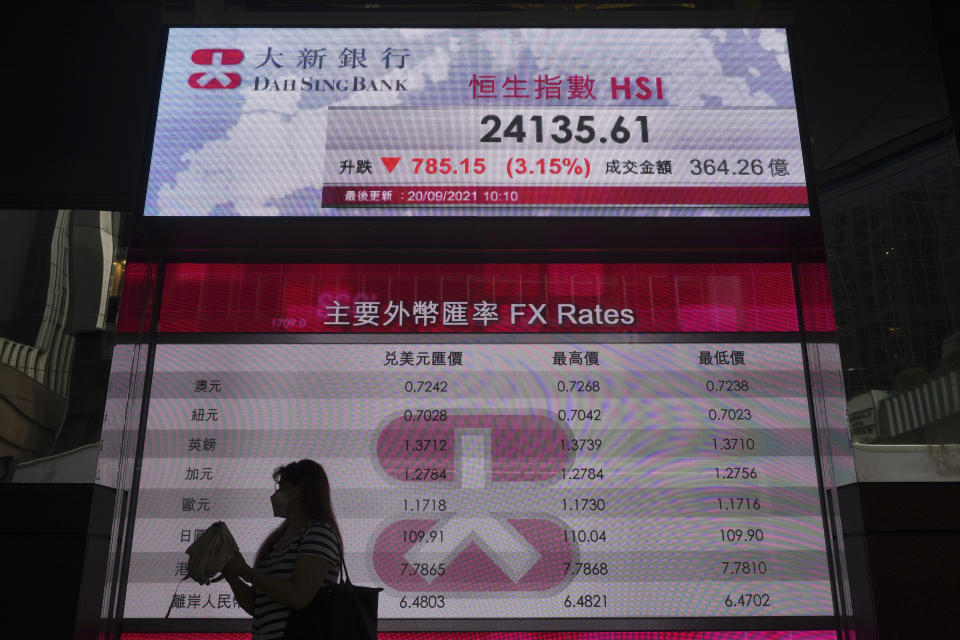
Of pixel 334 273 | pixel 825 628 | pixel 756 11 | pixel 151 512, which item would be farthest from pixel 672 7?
pixel 151 512

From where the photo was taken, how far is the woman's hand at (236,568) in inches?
101

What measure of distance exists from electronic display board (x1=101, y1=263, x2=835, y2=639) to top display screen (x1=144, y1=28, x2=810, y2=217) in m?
0.42

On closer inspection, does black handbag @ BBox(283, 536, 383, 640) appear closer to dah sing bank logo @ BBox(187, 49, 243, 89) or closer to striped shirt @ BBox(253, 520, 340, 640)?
striped shirt @ BBox(253, 520, 340, 640)

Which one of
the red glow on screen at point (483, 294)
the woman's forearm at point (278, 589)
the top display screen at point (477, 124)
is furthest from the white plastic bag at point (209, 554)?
the top display screen at point (477, 124)

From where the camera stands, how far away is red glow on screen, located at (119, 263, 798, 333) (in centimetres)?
405

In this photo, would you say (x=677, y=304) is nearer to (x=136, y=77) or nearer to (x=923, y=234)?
(x=923, y=234)

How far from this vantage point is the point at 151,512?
3.76m

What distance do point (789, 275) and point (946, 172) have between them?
94cm

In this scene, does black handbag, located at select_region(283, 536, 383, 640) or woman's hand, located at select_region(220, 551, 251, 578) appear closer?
black handbag, located at select_region(283, 536, 383, 640)

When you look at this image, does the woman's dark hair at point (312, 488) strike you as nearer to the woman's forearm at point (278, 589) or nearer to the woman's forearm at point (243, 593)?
the woman's forearm at point (243, 593)

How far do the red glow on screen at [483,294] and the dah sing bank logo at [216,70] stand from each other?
3.20ft

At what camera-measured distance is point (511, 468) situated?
3832 millimetres

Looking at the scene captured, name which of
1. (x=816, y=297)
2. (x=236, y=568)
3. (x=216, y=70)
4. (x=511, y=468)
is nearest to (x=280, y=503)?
(x=236, y=568)

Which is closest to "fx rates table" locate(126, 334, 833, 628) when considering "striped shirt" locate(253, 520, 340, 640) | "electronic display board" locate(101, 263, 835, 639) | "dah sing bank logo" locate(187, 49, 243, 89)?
"electronic display board" locate(101, 263, 835, 639)
